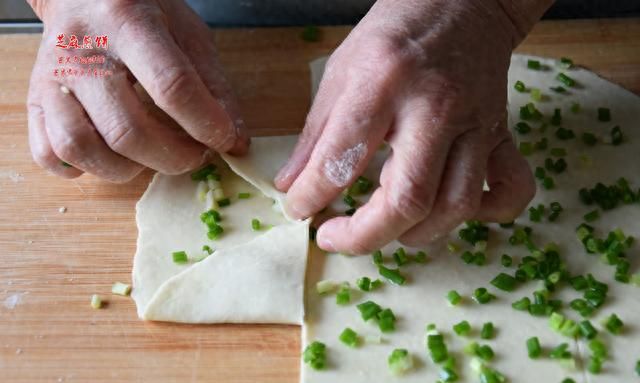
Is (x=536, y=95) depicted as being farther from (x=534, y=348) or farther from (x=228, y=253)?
(x=228, y=253)

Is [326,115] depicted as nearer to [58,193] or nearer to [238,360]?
[238,360]

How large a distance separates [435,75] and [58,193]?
889 millimetres

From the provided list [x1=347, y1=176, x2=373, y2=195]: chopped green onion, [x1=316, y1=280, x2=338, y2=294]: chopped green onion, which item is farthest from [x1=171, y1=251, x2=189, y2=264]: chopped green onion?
[x1=347, y1=176, x2=373, y2=195]: chopped green onion

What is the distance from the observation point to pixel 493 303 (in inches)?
56.3

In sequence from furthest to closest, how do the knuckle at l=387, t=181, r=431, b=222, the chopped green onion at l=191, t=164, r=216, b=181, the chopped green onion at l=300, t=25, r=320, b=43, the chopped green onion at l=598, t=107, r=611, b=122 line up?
the chopped green onion at l=300, t=25, r=320, b=43 < the chopped green onion at l=598, t=107, r=611, b=122 < the chopped green onion at l=191, t=164, r=216, b=181 < the knuckle at l=387, t=181, r=431, b=222

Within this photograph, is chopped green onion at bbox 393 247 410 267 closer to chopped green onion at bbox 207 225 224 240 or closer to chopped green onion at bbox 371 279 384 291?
chopped green onion at bbox 371 279 384 291

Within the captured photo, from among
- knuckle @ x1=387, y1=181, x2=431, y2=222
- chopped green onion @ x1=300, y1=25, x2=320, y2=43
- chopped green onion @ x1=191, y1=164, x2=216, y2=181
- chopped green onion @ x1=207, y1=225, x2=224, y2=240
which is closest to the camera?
knuckle @ x1=387, y1=181, x2=431, y2=222

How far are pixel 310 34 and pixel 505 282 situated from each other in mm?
905

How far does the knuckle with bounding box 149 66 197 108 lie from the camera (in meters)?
1.42

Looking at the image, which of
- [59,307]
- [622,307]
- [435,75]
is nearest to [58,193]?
[59,307]

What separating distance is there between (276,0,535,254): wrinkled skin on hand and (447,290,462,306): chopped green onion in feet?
0.37

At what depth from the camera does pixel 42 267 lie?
153 cm

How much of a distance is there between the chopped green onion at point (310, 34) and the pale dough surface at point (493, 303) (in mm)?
473

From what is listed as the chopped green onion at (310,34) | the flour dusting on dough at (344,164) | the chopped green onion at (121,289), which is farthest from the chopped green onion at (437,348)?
the chopped green onion at (310,34)
